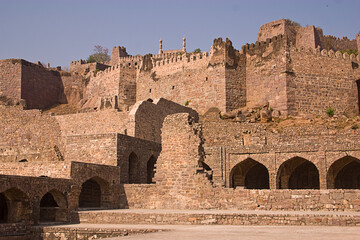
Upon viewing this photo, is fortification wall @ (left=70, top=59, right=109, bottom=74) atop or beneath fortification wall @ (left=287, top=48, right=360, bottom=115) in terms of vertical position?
atop

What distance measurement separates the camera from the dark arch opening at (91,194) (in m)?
21.7

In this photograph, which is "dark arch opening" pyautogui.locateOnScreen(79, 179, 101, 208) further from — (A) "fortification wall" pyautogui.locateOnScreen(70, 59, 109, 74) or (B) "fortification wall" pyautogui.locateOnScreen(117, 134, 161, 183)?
(A) "fortification wall" pyautogui.locateOnScreen(70, 59, 109, 74)

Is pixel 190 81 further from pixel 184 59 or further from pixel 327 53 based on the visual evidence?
pixel 327 53

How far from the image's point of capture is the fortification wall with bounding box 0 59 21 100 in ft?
129

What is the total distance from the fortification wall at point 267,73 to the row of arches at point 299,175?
4.91 m

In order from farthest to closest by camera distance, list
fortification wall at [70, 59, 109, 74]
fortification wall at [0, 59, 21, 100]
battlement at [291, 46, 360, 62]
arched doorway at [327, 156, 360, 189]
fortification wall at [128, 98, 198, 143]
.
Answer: fortification wall at [70, 59, 109, 74] < fortification wall at [0, 59, 21, 100] < battlement at [291, 46, 360, 62] < arched doorway at [327, 156, 360, 189] < fortification wall at [128, 98, 198, 143]

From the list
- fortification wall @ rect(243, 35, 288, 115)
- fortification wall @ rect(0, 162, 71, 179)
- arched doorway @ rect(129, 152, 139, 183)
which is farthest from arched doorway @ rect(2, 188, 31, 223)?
fortification wall @ rect(243, 35, 288, 115)

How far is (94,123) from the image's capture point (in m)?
27.8

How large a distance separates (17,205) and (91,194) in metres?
6.03

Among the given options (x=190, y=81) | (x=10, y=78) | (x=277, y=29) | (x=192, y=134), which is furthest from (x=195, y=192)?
(x=277, y=29)

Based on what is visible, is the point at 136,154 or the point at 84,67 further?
the point at 84,67

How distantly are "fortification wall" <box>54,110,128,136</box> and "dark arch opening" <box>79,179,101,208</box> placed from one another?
4.92m

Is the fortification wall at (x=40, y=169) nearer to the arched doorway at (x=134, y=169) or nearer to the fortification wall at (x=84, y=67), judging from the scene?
the arched doorway at (x=134, y=169)

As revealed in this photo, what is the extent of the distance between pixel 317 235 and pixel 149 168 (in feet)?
50.7
